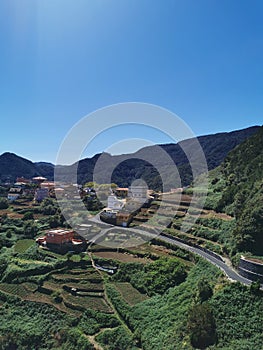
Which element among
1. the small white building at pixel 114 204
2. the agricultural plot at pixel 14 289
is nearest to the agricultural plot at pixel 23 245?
the agricultural plot at pixel 14 289

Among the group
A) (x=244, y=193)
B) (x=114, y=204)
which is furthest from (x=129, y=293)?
(x=114, y=204)

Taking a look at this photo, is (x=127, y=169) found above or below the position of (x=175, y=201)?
above

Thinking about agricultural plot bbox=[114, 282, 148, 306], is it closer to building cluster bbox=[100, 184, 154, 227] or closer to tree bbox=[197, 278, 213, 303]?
tree bbox=[197, 278, 213, 303]

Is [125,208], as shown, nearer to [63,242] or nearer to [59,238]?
[63,242]

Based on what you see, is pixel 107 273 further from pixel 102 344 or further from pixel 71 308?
pixel 102 344

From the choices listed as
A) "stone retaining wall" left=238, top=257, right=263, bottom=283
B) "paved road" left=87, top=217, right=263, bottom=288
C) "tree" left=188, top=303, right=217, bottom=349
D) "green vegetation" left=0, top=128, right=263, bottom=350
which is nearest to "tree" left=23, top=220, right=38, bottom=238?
"green vegetation" left=0, top=128, right=263, bottom=350

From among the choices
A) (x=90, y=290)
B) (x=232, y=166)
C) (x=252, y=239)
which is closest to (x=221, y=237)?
(x=252, y=239)
